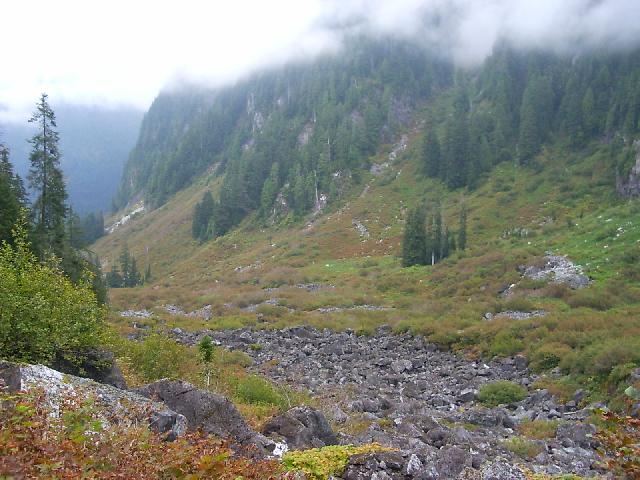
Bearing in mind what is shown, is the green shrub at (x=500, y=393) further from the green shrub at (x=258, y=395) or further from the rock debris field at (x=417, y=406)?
the green shrub at (x=258, y=395)

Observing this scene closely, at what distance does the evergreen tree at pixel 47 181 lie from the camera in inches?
1227

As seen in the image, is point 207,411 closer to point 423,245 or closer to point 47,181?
point 47,181

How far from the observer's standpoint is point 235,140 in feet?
508

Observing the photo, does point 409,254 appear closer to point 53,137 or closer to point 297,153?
point 53,137

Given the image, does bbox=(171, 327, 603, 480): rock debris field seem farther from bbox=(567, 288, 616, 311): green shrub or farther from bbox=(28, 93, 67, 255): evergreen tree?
bbox=(28, 93, 67, 255): evergreen tree

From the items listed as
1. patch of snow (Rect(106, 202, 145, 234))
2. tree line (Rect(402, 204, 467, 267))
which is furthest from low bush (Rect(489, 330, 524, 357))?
patch of snow (Rect(106, 202, 145, 234))

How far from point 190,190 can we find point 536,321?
5498 inches

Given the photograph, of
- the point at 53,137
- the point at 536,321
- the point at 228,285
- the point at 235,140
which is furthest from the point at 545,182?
the point at 235,140

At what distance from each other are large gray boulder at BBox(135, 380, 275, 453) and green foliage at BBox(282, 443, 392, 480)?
1610 mm

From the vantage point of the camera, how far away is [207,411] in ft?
34.4

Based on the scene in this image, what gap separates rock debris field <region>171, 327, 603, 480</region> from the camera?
30.9ft

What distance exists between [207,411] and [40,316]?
202 inches

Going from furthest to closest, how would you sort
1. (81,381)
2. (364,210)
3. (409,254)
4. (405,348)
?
(364,210) → (409,254) → (405,348) → (81,381)

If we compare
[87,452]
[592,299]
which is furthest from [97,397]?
[592,299]
